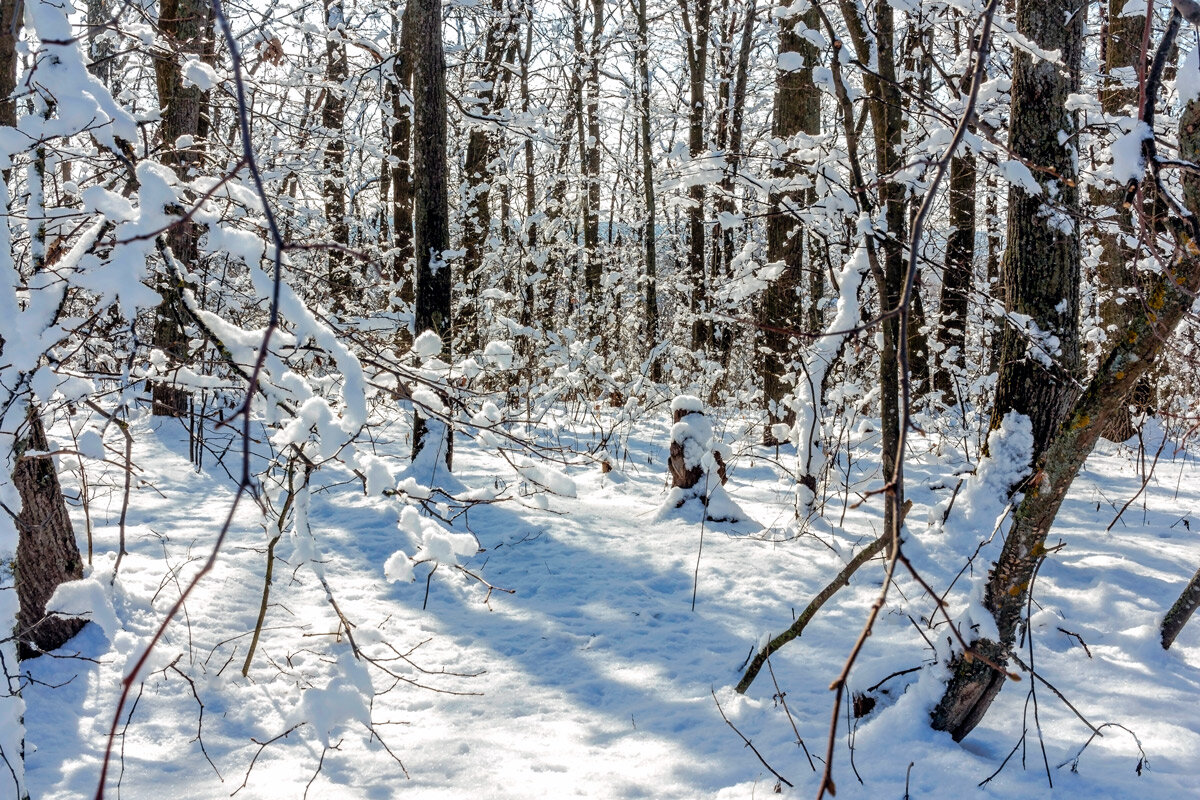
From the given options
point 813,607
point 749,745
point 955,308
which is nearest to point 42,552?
point 749,745

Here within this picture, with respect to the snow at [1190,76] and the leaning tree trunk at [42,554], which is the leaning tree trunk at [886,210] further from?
the leaning tree trunk at [42,554]

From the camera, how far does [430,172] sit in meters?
6.20

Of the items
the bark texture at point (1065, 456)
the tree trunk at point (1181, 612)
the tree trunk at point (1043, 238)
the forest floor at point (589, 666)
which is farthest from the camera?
the tree trunk at point (1043, 238)

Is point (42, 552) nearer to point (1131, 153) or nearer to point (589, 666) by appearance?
point (589, 666)

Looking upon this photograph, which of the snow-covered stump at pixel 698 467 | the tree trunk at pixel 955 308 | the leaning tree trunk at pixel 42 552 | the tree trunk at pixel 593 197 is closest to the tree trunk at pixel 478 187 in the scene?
the tree trunk at pixel 593 197

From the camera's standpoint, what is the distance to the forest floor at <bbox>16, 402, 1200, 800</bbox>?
8.79 ft

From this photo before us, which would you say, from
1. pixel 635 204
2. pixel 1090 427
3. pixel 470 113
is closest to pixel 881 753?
pixel 1090 427

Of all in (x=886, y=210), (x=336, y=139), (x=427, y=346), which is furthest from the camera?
(x=336, y=139)

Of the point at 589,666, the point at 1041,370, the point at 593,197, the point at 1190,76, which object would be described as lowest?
the point at 589,666

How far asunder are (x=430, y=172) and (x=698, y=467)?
126 inches

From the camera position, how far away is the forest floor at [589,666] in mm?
2680

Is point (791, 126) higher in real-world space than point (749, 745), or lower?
higher

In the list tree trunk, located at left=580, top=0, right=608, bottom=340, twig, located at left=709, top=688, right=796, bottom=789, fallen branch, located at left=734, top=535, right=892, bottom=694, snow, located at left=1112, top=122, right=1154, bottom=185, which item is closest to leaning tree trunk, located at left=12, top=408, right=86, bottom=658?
twig, located at left=709, top=688, right=796, bottom=789

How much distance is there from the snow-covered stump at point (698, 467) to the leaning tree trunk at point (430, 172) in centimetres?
195
